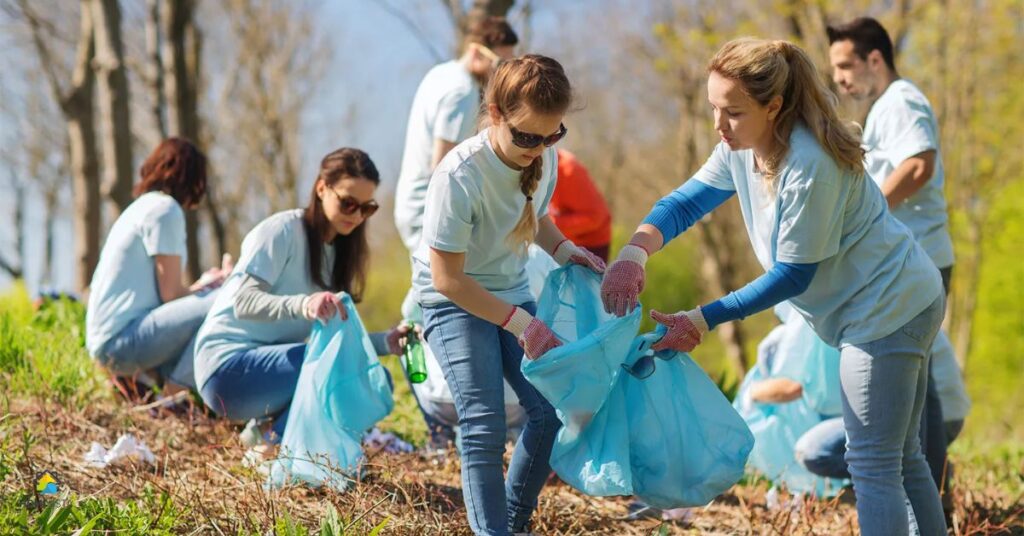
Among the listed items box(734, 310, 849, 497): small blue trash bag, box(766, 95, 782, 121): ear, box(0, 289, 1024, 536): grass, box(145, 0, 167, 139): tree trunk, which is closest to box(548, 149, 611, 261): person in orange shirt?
box(734, 310, 849, 497): small blue trash bag

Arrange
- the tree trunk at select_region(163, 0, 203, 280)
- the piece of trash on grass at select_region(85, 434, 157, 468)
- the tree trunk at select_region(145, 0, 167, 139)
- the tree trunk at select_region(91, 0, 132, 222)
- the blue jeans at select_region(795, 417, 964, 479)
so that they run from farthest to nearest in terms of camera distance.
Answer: the tree trunk at select_region(145, 0, 167, 139)
the tree trunk at select_region(163, 0, 203, 280)
the tree trunk at select_region(91, 0, 132, 222)
the blue jeans at select_region(795, 417, 964, 479)
the piece of trash on grass at select_region(85, 434, 157, 468)

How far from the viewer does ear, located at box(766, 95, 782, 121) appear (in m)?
2.63

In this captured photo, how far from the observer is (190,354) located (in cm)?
443

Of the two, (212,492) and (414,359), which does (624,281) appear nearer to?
(414,359)

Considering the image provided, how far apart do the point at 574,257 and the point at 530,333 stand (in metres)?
0.47

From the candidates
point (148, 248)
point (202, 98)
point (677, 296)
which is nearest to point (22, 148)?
point (202, 98)

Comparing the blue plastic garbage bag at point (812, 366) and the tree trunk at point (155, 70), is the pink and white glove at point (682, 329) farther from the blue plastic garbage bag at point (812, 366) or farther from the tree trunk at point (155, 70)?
the tree trunk at point (155, 70)

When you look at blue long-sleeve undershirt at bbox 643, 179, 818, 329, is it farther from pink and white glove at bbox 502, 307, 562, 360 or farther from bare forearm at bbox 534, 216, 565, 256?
bare forearm at bbox 534, 216, 565, 256

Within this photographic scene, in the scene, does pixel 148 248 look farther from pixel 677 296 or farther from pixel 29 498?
pixel 677 296

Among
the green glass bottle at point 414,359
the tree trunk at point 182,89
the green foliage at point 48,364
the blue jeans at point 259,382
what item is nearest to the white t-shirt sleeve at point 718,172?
the green glass bottle at point 414,359

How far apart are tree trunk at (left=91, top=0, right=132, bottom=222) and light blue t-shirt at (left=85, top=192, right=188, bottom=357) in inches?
137

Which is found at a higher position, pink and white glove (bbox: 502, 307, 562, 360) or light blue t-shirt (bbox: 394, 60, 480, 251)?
light blue t-shirt (bbox: 394, 60, 480, 251)

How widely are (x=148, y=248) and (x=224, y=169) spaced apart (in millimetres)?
16746

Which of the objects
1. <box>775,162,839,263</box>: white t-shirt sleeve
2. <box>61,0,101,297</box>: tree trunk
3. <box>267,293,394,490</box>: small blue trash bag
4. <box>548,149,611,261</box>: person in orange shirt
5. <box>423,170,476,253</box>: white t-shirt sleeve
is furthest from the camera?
<box>61,0,101,297</box>: tree trunk
